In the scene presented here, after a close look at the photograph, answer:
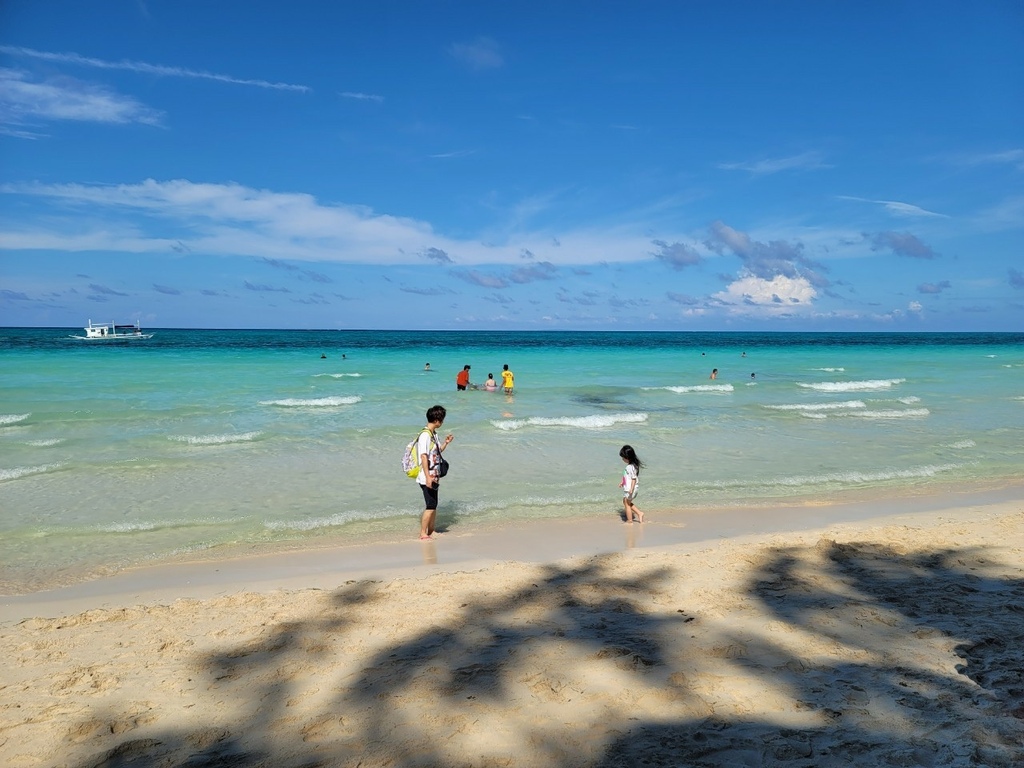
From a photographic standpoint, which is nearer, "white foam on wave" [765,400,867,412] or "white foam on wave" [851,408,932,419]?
"white foam on wave" [851,408,932,419]

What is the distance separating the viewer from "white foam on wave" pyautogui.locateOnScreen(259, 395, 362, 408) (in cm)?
2314

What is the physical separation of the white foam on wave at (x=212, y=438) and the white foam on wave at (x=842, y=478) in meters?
10.8

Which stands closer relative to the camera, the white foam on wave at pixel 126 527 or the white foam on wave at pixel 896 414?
the white foam on wave at pixel 126 527

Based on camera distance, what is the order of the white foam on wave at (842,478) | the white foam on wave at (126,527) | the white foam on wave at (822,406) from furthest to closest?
the white foam on wave at (822,406), the white foam on wave at (842,478), the white foam on wave at (126,527)

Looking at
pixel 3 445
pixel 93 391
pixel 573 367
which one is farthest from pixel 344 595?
pixel 573 367

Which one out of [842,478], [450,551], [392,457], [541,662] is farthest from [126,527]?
[842,478]

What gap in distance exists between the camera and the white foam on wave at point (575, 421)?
18766 millimetres

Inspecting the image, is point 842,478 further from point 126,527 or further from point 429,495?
point 126,527

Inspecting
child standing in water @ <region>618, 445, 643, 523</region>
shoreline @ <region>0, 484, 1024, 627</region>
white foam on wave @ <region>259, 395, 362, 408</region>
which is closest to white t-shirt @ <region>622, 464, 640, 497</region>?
child standing in water @ <region>618, 445, 643, 523</region>

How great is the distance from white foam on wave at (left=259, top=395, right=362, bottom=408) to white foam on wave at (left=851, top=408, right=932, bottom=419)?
17.2 metres

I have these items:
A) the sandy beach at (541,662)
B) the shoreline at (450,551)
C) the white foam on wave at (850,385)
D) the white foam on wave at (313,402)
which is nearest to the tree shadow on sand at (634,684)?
the sandy beach at (541,662)

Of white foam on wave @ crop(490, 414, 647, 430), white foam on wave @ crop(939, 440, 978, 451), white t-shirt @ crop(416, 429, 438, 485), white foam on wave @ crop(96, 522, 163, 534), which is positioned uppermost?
white t-shirt @ crop(416, 429, 438, 485)

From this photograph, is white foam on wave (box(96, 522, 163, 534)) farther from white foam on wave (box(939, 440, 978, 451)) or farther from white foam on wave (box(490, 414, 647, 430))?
white foam on wave (box(939, 440, 978, 451))

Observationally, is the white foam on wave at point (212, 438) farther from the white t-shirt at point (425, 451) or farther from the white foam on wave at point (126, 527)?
the white t-shirt at point (425, 451)
